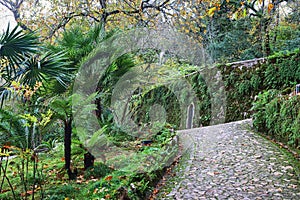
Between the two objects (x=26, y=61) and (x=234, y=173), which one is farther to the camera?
(x=234, y=173)

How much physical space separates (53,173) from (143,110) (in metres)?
8.27

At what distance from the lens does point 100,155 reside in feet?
14.7

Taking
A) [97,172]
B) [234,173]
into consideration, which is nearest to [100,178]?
[97,172]

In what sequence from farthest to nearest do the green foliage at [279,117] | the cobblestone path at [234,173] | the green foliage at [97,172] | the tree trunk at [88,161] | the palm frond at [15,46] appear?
the green foliage at [279,117] < the tree trunk at [88,161] < the green foliage at [97,172] < the palm frond at [15,46] < the cobblestone path at [234,173]

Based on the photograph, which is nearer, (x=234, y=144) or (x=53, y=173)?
(x=53, y=173)

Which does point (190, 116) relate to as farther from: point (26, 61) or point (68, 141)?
point (26, 61)

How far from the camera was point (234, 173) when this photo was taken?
4055mm

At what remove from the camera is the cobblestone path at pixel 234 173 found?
11.1 ft

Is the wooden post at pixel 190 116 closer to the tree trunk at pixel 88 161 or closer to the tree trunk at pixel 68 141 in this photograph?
the tree trunk at pixel 88 161

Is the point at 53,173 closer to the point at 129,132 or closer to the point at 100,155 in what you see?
the point at 100,155

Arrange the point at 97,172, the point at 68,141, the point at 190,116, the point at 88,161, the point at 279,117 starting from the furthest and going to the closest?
the point at 190,116
the point at 279,117
the point at 88,161
the point at 97,172
the point at 68,141

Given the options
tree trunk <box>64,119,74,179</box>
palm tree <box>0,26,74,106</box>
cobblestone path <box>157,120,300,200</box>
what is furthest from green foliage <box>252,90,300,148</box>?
palm tree <box>0,26,74,106</box>

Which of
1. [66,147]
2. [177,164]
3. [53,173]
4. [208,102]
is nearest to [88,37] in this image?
[66,147]

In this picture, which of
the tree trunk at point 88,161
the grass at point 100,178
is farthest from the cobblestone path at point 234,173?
the tree trunk at point 88,161
